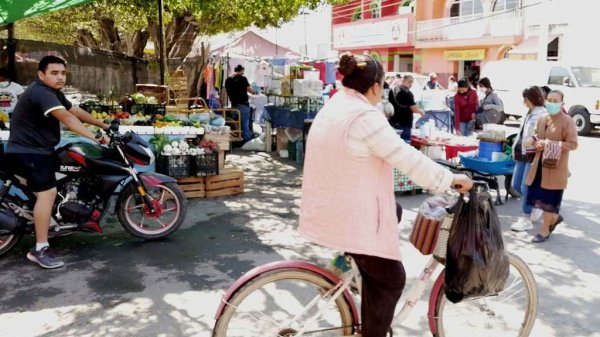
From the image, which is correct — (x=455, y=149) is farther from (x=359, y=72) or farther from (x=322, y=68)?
(x=322, y=68)

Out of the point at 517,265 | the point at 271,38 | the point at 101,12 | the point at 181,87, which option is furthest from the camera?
the point at 271,38

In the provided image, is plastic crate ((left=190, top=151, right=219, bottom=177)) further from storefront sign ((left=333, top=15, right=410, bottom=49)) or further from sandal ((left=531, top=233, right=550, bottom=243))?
storefront sign ((left=333, top=15, right=410, bottom=49))

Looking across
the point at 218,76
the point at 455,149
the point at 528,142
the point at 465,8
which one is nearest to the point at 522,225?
the point at 528,142

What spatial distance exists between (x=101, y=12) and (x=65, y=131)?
40.3ft

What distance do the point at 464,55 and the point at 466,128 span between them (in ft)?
58.3

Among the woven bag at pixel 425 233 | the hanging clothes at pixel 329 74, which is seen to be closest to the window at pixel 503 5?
the hanging clothes at pixel 329 74

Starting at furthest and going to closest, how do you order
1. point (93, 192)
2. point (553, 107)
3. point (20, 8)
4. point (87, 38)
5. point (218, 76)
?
1. point (87, 38)
2. point (218, 76)
3. point (20, 8)
4. point (553, 107)
5. point (93, 192)

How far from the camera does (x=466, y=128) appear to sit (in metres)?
11.4

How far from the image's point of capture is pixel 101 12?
1839 cm

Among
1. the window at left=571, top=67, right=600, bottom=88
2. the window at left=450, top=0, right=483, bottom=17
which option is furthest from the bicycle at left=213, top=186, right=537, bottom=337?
the window at left=450, top=0, right=483, bottom=17

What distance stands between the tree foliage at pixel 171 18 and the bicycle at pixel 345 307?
7609 mm

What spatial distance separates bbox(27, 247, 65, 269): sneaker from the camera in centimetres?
496

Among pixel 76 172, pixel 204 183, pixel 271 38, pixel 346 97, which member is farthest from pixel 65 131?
pixel 271 38

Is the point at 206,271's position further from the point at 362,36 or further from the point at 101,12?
the point at 362,36
